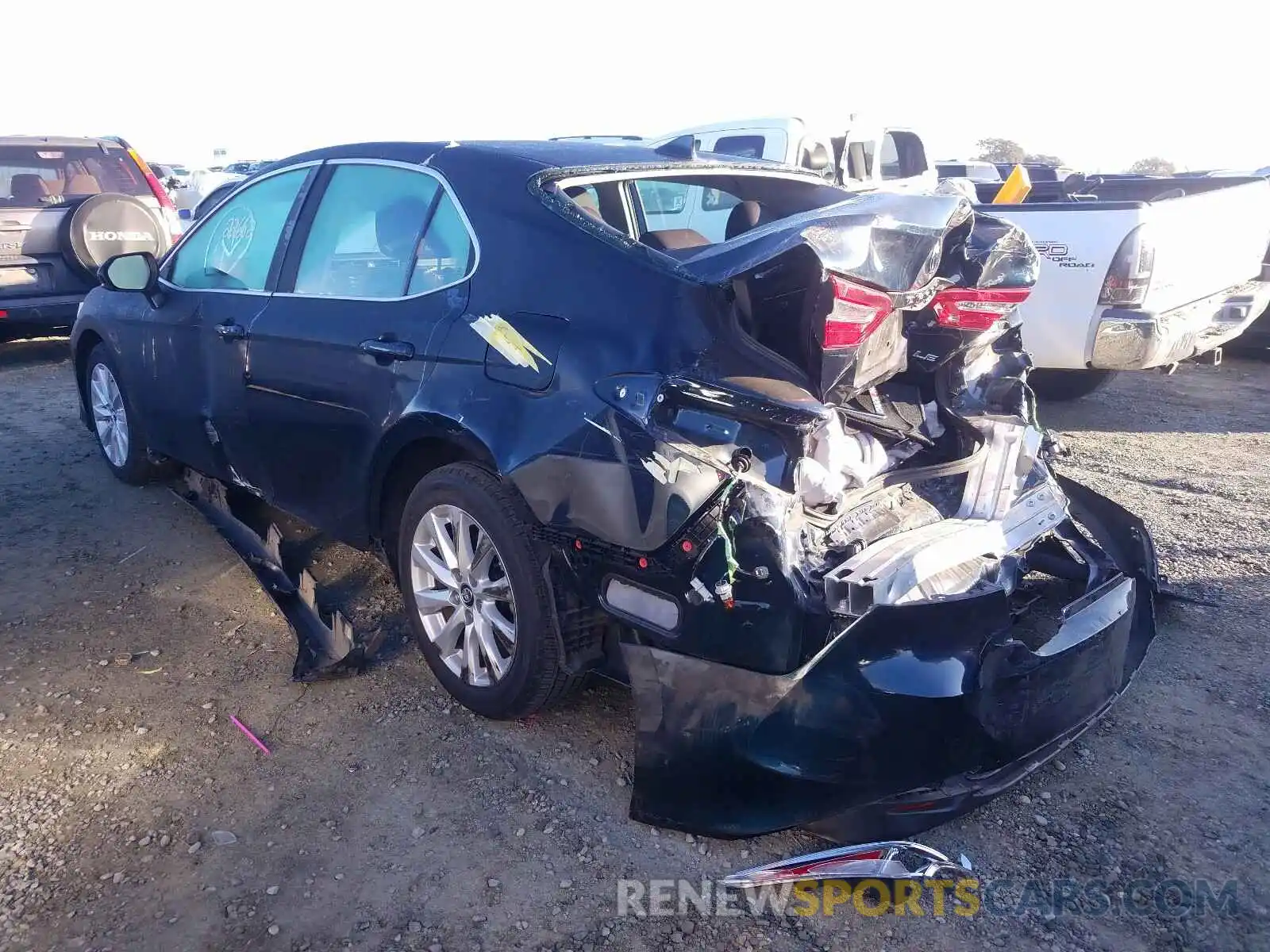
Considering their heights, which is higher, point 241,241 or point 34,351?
point 241,241

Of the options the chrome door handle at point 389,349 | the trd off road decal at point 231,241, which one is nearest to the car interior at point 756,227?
the chrome door handle at point 389,349

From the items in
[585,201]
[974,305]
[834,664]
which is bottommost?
[834,664]

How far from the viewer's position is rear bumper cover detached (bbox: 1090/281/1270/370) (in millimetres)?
5699

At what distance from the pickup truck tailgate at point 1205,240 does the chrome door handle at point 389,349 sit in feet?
15.2

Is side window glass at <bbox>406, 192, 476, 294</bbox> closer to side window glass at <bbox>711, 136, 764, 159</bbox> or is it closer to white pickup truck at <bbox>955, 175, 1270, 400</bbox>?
white pickup truck at <bbox>955, 175, 1270, 400</bbox>

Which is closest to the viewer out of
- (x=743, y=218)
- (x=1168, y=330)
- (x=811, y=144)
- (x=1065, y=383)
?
(x=743, y=218)

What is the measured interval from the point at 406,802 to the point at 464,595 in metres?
0.65

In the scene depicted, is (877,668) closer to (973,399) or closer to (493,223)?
(973,399)

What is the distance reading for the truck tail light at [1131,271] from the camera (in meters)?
5.61

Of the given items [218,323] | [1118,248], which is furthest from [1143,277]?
[218,323]

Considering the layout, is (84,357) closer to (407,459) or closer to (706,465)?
(407,459)

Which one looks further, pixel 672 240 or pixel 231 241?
pixel 231 241

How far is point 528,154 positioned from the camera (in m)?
3.14

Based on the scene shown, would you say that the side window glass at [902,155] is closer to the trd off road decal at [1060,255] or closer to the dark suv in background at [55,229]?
the trd off road decal at [1060,255]
